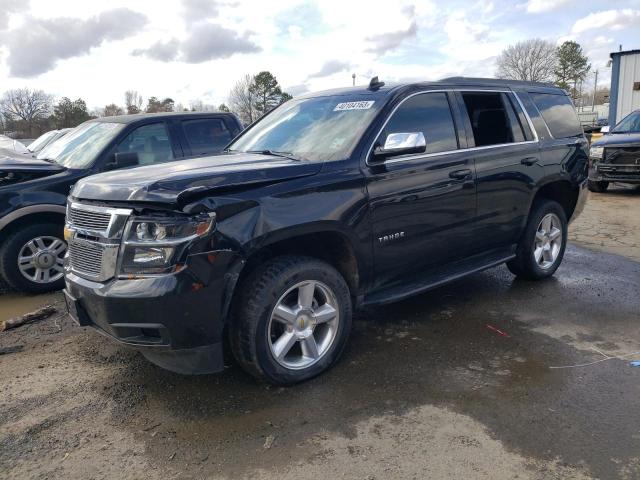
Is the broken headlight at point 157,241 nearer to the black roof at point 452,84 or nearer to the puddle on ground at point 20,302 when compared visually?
the black roof at point 452,84

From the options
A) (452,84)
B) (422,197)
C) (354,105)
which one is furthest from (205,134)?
(422,197)

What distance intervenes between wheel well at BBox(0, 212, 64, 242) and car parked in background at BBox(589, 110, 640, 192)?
9.98 meters

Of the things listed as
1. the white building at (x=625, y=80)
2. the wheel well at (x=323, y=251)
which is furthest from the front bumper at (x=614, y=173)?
the white building at (x=625, y=80)

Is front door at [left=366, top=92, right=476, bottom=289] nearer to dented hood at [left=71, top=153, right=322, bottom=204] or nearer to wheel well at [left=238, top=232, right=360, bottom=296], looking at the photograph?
wheel well at [left=238, top=232, right=360, bottom=296]

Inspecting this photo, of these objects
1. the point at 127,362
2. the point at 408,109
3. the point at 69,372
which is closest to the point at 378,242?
the point at 408,109

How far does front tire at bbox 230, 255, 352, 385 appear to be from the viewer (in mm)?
3176

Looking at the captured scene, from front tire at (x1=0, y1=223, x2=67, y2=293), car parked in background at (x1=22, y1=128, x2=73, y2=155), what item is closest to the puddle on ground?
front tire at (x1=0, y1=223, x2=67, y2=293)

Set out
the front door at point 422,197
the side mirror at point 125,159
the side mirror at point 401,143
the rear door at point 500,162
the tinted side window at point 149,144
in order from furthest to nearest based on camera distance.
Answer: the tinted side window at point 149,144
the side mirror at point 125,159
the rear door at point 500,162
the front door at point 422,197
the side mirror at point 401,143

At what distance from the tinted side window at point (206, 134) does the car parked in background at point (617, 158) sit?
787 cm

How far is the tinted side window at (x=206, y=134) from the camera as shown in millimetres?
6715

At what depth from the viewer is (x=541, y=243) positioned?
5484 millimetres

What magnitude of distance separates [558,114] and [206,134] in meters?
4.19

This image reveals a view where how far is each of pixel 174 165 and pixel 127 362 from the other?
1512mm

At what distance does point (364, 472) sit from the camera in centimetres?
262
